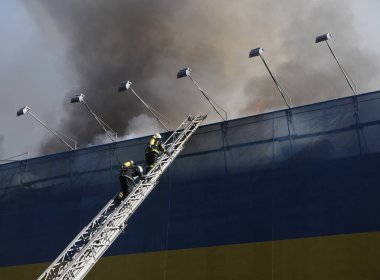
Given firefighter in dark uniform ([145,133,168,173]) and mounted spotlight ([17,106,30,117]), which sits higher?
mounted spotlight ([17,106,30,117])

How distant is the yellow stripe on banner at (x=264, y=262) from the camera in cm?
1276

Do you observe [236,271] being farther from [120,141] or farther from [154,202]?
[120,141]

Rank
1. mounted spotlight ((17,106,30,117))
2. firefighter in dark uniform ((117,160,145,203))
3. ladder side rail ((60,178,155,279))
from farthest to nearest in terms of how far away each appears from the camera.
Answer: mounted spotlight ((17,106,30,117)), firefighter in dark uniform ((117,160,145,203)), ladder side rail ((60,178,155,279))

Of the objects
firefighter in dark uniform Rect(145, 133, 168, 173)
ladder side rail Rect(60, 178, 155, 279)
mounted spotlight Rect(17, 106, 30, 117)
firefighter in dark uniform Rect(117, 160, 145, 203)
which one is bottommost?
ladder side rail Rect(60, 178, 155, 279)

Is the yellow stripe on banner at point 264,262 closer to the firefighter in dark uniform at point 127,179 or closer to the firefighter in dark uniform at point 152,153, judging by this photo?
the firefighter in dark uniform at point 152,153

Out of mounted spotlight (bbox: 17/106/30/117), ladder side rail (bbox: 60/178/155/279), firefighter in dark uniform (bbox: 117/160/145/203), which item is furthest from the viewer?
mounted spotlight (bbox: 17/106/30/117)

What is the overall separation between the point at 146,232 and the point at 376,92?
637 centimetres

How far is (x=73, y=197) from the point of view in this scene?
57.0ft

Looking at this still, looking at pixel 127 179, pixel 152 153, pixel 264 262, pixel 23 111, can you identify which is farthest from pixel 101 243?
pixel 23 111

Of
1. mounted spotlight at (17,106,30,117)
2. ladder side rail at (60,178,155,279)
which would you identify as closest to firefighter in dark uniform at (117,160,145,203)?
ladder side rail at (60,178,155,279)

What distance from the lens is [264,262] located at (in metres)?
13.7

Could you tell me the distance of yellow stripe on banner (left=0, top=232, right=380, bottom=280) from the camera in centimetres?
1276

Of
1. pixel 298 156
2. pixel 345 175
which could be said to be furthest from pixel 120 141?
pixel 345 175

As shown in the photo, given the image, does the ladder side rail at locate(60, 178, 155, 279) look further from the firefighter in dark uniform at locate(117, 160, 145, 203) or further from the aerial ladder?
the firefighter in dark uniform at locate(117, 160, 145, 203)
